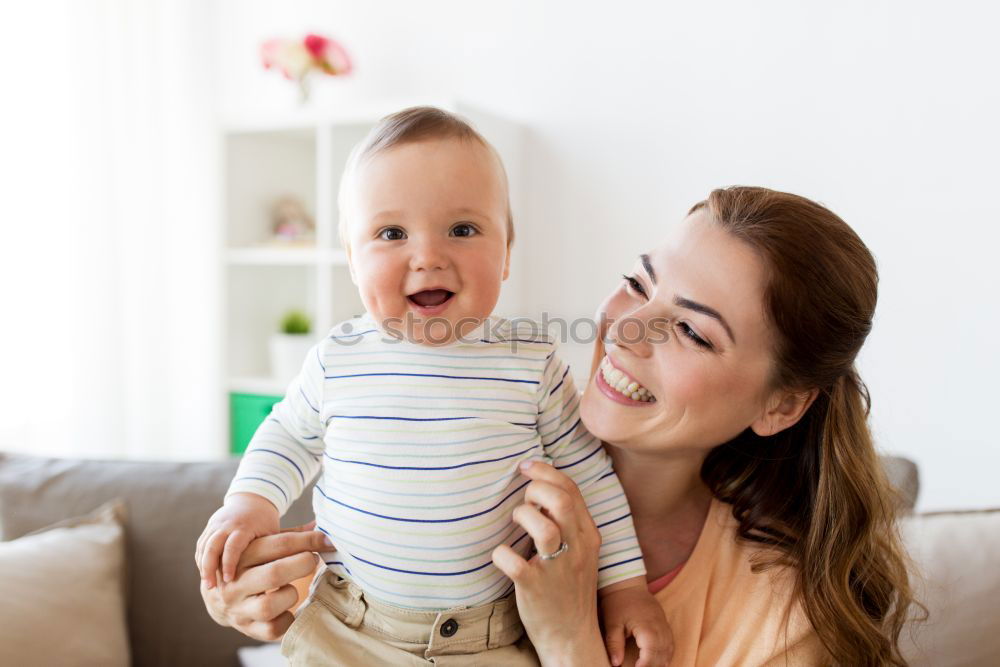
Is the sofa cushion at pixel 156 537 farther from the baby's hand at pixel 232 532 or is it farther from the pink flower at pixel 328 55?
the pink flower at pixel 328 55

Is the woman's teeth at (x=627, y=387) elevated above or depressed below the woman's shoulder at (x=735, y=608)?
above

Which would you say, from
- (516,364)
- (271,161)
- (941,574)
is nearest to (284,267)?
(271,161)

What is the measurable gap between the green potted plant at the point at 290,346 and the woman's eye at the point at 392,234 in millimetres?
2035

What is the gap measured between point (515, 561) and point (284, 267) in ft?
8.86

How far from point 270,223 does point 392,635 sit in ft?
8.62

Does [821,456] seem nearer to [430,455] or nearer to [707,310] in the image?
[707,310]

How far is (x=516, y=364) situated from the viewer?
1.16m

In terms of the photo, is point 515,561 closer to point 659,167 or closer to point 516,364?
point 516,364

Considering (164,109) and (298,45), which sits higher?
(298,45)

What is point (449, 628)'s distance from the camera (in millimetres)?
1104

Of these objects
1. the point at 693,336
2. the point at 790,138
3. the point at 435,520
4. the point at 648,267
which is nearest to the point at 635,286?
the point at 648,267

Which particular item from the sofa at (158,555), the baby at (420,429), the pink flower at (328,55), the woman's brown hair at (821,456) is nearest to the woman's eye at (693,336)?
the woman's brown hair at (821,456)

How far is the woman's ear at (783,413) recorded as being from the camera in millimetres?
1308

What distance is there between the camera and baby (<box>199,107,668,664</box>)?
1.09 metres
